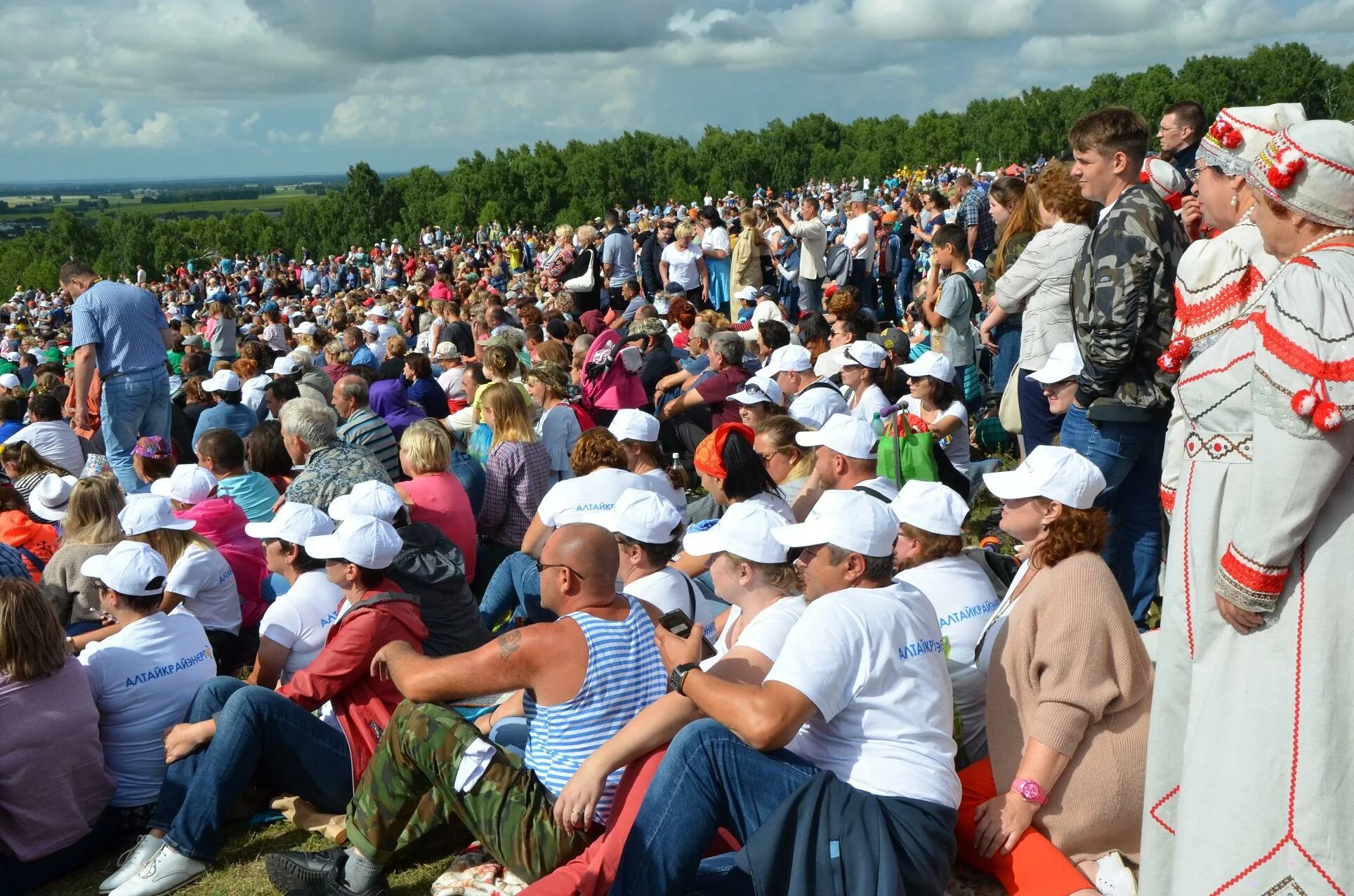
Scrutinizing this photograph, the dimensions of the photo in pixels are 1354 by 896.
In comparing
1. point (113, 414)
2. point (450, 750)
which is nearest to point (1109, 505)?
point (450, 750)

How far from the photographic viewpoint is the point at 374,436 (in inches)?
334

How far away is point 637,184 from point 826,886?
10591 cm

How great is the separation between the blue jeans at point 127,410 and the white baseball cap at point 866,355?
215 inches

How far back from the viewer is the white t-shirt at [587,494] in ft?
20.1

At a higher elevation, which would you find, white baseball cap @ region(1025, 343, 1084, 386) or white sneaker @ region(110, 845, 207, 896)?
white baseball cap @ region(1025, 343, 1084, 386)

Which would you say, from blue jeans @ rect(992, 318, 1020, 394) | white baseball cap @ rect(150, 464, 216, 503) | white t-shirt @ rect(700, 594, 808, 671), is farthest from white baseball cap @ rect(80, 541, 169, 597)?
blue jeans @ rect(992, 318, 1020, 394)

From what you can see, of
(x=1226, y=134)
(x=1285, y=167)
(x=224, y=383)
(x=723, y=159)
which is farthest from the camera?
(x=723, y=159)

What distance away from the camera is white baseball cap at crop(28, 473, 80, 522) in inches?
310

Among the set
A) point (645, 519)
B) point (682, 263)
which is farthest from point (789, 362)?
point (682, 263)

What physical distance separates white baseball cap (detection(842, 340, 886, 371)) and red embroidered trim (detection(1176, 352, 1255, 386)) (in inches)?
202

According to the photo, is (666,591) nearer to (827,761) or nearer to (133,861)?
(827,761)

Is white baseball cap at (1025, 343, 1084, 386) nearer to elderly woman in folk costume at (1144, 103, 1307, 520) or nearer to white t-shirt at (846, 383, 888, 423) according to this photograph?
elderly woman in folk costume at (1144, 103, 1307, 520)

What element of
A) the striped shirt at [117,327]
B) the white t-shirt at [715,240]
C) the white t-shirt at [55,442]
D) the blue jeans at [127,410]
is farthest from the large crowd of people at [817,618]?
the white t-shirt at [715,240]

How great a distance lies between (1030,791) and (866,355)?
4815 mm
